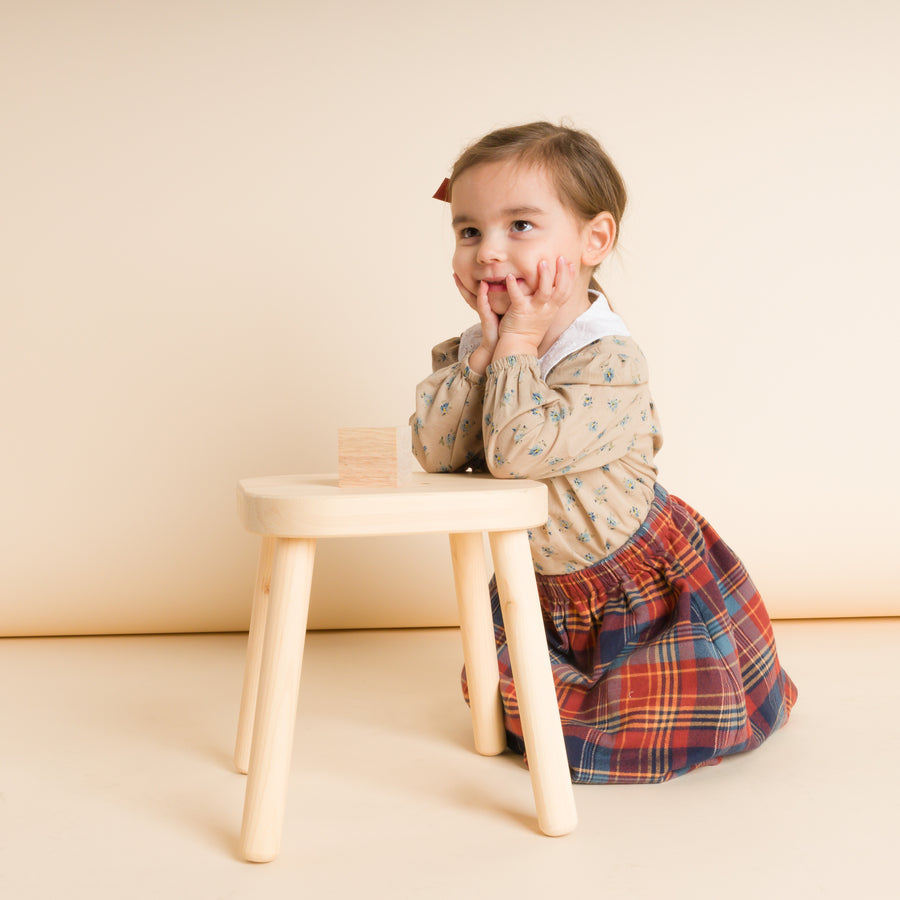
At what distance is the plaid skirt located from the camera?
955 mm

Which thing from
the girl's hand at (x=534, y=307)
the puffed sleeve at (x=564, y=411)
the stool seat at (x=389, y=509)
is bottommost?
the stool seat at (x=389, y=509)

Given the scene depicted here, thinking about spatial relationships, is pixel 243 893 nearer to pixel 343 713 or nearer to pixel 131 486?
pixel 343 713

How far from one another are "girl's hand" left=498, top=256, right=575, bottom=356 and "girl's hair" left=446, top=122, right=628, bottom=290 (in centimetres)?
8

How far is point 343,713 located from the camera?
3.84ft

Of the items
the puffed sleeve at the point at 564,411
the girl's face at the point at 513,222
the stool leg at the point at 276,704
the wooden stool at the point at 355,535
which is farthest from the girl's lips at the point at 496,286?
the stool leg at the point at 276,704

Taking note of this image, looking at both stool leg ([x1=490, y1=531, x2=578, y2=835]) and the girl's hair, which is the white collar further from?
stool leg ([x1=490, y1=531, x2=578, y2=835])

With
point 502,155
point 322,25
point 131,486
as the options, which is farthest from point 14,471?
point 502,155

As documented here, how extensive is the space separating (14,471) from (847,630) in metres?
1.36

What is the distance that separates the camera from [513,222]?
1.02 metres

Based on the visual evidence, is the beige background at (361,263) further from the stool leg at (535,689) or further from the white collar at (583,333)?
the stool leg at (535,689)

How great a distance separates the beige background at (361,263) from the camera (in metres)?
1.50

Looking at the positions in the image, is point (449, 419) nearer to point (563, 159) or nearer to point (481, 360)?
point (481, 360)

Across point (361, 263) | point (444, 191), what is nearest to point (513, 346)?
point (444, 191)

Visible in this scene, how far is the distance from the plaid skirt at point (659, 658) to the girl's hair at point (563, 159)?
342mm
